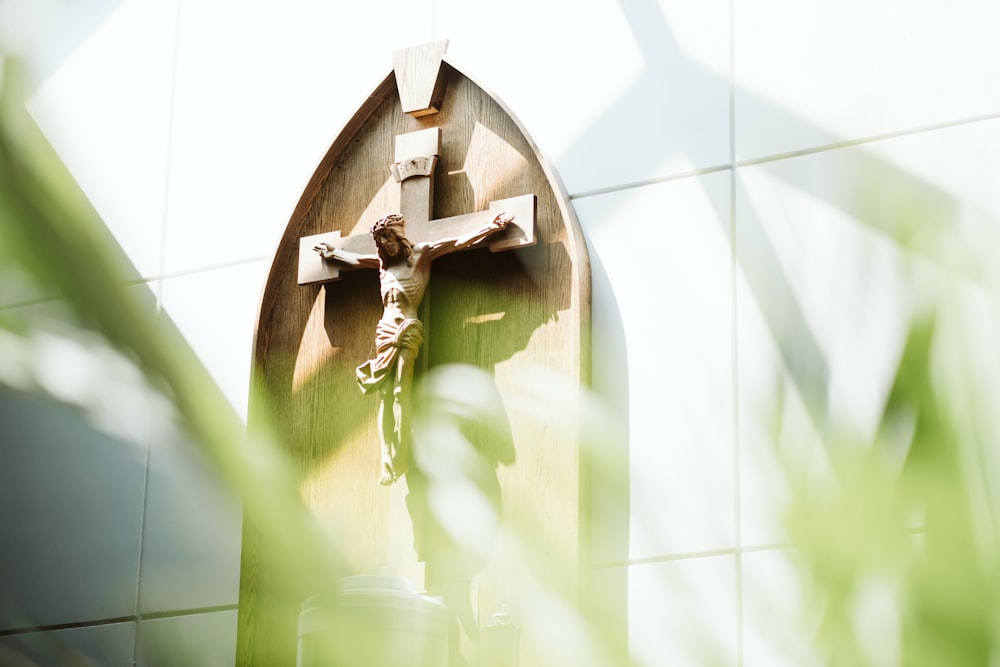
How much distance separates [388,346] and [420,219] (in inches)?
13.7

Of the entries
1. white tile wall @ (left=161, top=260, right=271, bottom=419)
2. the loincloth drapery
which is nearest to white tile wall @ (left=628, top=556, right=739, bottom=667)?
the loincloth drapery

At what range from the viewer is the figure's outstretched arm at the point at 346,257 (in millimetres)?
4160

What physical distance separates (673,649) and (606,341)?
73cm

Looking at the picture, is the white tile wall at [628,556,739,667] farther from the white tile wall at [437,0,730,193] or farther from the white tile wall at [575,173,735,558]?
the white tile wall at [437,0,730,193]

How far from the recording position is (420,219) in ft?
13.7

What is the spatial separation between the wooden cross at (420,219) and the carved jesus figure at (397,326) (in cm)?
3

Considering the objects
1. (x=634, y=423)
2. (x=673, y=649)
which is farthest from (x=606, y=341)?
(x=673, y=649)

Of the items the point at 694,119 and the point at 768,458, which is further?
the point at 694,119

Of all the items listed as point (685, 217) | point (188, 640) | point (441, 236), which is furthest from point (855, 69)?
point (188, 640)

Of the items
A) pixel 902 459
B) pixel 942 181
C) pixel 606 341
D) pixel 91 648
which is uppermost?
pixel 942 181

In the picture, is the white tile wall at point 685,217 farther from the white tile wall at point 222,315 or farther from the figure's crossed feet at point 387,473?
the figure's crossed feet at point 387,473

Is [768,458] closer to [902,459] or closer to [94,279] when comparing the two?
[902,459]

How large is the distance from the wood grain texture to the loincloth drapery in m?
0.06

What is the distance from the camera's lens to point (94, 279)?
15.4 ft
